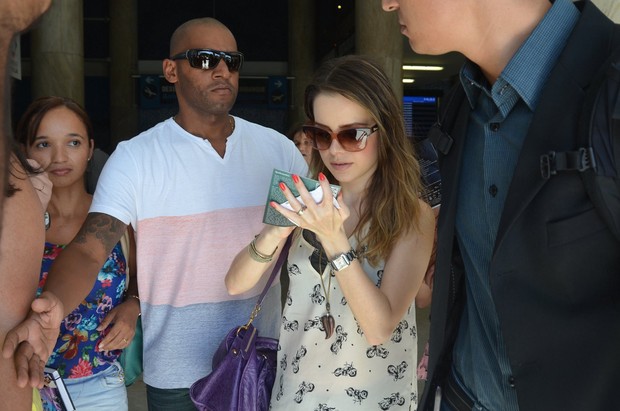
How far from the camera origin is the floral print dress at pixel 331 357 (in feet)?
7.47

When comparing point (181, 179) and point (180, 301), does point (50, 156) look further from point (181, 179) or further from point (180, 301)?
point (180, 301)

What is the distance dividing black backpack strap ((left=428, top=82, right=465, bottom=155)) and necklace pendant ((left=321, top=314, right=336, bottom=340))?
70cm

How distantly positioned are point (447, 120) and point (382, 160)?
0.49 m

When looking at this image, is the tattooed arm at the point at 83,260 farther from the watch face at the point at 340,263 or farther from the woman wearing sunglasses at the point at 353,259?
the watch face at the point at 340,263

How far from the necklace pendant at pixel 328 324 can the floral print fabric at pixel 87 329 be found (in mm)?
1161

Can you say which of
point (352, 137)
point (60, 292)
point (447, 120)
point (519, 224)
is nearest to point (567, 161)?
point (519, 224)

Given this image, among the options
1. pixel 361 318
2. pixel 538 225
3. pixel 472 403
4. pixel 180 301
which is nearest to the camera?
pixel 538 225

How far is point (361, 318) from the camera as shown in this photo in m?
2.19

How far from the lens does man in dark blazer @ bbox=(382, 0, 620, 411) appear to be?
4.75ft

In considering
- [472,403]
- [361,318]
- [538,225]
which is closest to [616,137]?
[538,225]

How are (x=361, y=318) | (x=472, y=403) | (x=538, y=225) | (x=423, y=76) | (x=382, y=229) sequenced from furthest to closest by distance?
1. (x=423, y=76)
2. (x=382, y=229)
3. (x=361, y=318)
4. (x=472, y=403)
5. (x=538, y=225)

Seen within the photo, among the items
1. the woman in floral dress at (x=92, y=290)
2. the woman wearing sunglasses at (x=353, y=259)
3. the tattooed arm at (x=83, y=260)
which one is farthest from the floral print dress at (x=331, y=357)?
the woman in floral dress at (x=92, y=290)

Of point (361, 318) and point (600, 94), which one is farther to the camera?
point (361, 318)

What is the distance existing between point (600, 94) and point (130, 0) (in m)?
21.0
